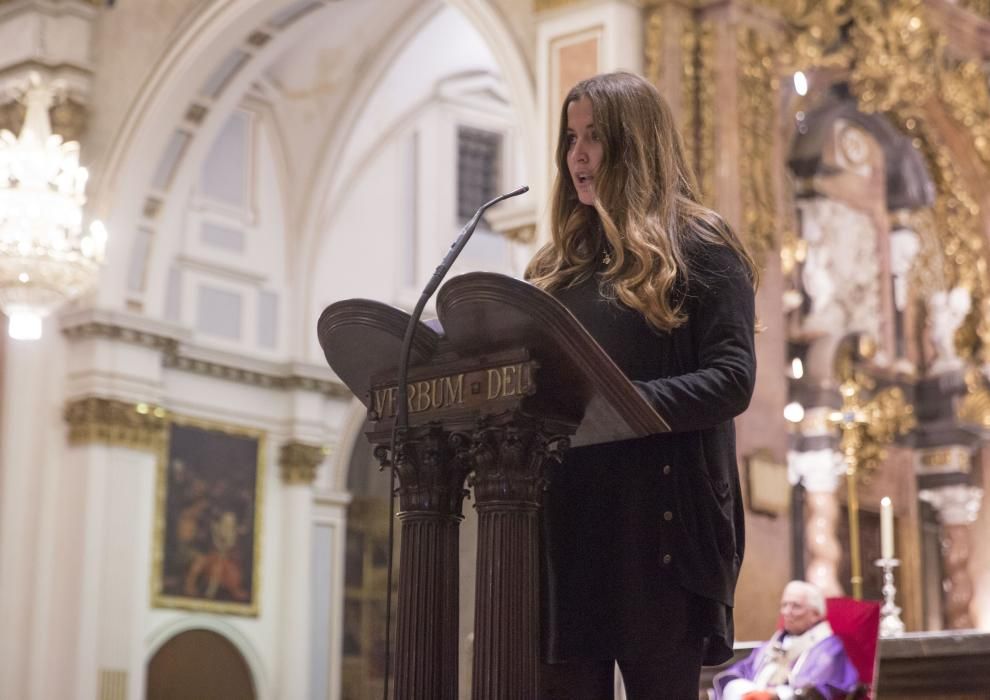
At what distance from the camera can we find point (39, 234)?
34.4ft

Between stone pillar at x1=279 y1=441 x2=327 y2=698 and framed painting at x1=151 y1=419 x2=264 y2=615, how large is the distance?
32 cm

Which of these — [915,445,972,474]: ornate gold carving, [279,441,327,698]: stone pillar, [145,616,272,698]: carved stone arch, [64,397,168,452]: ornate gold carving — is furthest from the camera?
[279,441,327,698]: stone pillar

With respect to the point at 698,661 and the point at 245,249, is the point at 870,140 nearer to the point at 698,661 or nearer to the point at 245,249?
the point at 245,249

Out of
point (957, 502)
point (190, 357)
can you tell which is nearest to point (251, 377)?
point (190, 357)

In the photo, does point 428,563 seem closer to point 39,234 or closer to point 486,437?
point 486,437

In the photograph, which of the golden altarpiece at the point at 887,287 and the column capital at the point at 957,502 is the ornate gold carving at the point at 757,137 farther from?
the column capital at the point at 957,502

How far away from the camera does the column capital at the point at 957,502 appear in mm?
13047

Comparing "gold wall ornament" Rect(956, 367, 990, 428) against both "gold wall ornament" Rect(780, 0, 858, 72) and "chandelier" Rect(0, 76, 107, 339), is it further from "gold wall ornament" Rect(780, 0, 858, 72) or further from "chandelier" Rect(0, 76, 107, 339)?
"chandelier" Rect(0, 76, 107, 339)

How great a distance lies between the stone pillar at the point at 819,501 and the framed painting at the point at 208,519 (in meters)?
4.87

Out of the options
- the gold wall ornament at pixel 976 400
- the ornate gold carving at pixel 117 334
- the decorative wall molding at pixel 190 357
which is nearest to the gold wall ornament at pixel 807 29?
the gold wall ornament at pixel 976 400

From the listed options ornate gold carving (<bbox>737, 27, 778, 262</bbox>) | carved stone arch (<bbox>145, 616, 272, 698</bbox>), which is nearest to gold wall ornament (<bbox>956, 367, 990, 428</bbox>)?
ornate gold carving (<bbox>737, 27, 778, 262</bbox>)

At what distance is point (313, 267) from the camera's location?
15070 millimetres

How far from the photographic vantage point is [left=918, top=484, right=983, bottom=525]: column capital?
13.0 meters

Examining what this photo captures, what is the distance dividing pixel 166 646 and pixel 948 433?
6.67m
